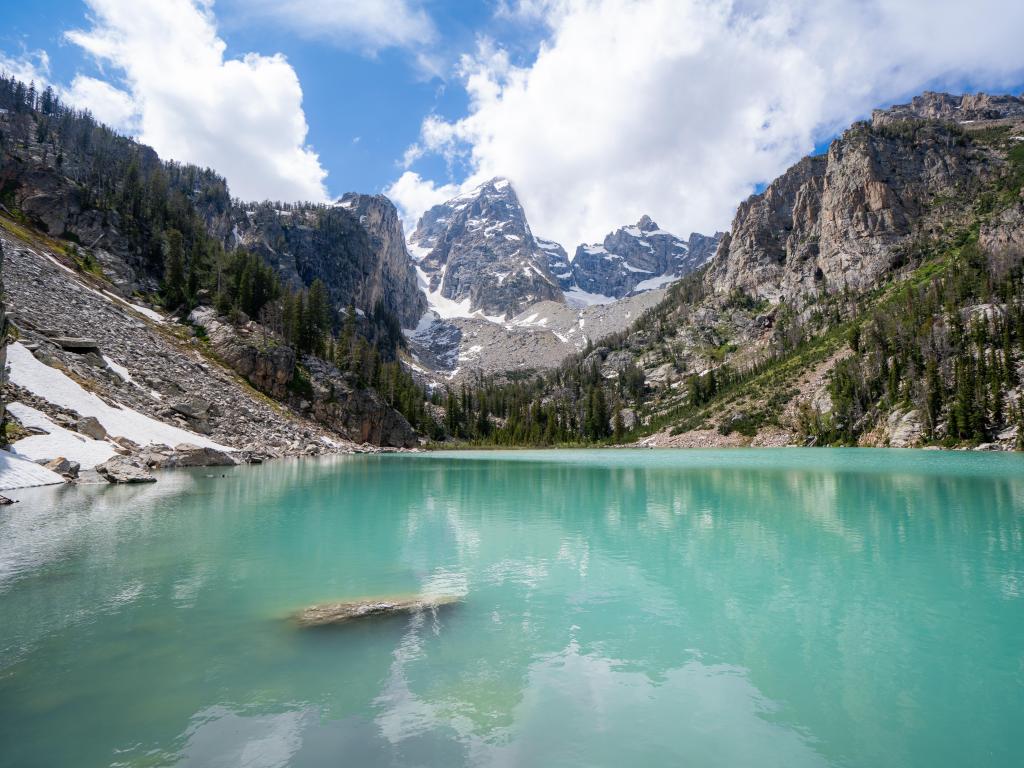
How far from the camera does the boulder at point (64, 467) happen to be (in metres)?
28.5

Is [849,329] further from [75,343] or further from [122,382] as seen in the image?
[75,343]

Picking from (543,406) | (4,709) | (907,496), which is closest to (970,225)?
(543,406)

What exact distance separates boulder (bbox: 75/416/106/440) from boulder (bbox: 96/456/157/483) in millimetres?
3214

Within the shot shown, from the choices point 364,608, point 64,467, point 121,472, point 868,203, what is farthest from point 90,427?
point 868,203

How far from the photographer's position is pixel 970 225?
140 metres

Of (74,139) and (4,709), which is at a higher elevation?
(74,139)

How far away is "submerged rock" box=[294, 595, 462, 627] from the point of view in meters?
10.4

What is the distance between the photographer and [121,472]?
3094cm

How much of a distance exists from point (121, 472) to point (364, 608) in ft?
91.4

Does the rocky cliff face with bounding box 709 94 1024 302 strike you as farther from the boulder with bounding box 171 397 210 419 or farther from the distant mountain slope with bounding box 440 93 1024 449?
the boulder with bounding box 171 397 210 419

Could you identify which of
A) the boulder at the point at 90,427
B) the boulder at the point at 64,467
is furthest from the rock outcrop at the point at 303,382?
the boulder at the point at 64,467

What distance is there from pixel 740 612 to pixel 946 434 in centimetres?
8436

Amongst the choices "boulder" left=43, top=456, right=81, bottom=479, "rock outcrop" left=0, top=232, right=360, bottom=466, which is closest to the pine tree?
Answer: "rock outcrop" left=0, top=232, right=360, bottom=466

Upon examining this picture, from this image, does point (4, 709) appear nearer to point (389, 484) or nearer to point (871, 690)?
point (871, 690)
